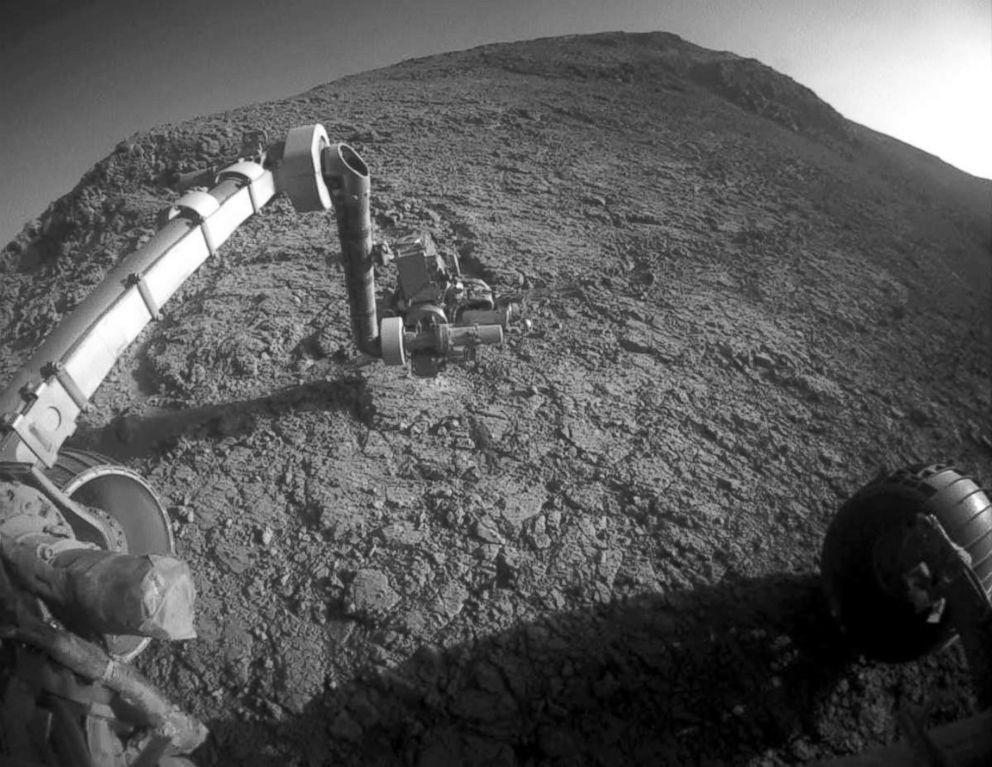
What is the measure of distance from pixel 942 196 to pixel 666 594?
12.5 metres

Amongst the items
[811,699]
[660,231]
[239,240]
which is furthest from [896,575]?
[239,240]

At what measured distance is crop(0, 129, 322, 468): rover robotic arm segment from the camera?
2.85m

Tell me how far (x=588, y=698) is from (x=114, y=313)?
11.8 ft

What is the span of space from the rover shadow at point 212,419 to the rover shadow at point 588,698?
8.11 feet

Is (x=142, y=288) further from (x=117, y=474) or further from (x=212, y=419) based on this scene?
(x=212, y=419)

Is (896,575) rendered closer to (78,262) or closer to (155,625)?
(155,625)

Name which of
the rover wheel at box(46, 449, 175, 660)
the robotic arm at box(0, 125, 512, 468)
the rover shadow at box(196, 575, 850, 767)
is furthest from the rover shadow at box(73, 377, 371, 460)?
the rover shadow at box(196, 575, 850, 767)

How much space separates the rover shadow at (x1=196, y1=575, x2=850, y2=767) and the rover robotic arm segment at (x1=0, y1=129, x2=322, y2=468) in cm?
197

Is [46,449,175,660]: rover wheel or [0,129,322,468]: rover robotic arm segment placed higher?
[0,129,322,468]: rover robotic arm segment

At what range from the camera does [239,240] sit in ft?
25.1

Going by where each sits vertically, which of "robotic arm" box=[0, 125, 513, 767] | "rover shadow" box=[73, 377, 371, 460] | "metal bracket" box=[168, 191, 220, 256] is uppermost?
"metal bracket" box=[168, 191, 220, 256]

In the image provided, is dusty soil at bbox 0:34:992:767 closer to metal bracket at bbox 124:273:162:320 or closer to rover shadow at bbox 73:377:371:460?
rover shadow at bbox 73:377:371:460

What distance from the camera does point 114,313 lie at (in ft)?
10.5

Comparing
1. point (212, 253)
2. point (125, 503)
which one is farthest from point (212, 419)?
point (212, 253)
